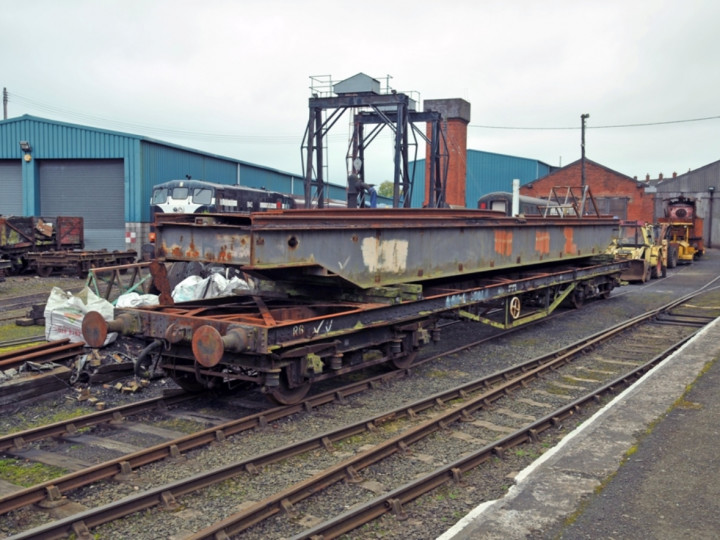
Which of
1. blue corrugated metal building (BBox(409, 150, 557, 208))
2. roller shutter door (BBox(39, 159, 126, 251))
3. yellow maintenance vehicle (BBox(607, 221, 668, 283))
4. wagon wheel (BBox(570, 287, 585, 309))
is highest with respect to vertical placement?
blue corrugated metal building (BBox(409, 150, 557, 208))

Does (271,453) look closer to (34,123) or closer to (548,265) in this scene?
(548,265)

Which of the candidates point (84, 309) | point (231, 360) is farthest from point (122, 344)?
point (231, 360)

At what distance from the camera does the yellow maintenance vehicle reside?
20.9m

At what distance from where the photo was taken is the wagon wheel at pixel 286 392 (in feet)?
21.6

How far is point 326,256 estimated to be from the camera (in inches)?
273

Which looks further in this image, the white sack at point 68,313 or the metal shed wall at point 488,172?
the metal shed wall at point 488,172

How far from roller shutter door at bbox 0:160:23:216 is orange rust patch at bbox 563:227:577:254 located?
25819 mm

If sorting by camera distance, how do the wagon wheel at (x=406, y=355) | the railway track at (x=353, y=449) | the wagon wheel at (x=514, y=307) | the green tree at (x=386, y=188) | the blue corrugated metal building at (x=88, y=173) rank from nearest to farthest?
1. the railway track at (x=353, y=449)
2. the wagon wheel at (x=406, y=355)
3. the wagon wheel at (x=514, y=307)
4. the blue corrugated metal building at (x=88, y=173)
5. the green tree at (x=386, y=188)

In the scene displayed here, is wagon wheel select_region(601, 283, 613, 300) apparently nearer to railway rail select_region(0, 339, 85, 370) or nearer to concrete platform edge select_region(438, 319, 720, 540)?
concrete platform edge select_region(438, 319, 720, 540)

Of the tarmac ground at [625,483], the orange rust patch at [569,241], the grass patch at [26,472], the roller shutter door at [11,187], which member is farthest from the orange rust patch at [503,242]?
the roller shutter door at [11,187]

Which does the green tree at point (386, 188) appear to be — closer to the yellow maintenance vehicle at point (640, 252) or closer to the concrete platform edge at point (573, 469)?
the yellow maintenance vehicle at point (640, 252)

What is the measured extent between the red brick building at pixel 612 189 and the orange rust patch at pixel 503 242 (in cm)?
3453

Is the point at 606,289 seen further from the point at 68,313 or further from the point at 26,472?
the point at 26,472

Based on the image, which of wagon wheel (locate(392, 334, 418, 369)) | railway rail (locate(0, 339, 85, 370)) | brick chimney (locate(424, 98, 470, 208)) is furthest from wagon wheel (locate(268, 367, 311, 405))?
brick chimney (locate(424, 98, 470, 208))
